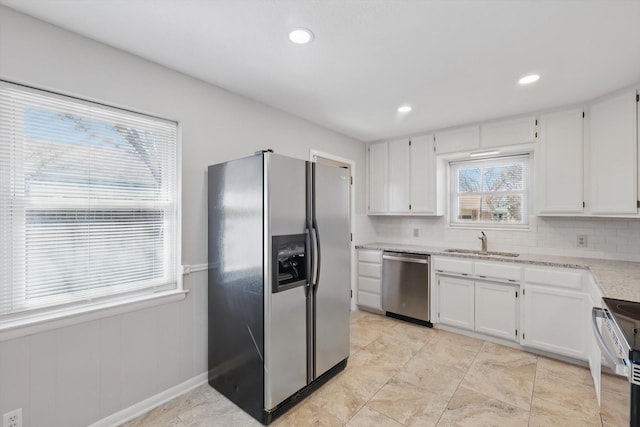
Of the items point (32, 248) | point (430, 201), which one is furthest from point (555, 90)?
point (32, 248)

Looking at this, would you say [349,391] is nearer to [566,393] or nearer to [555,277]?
[566,393]

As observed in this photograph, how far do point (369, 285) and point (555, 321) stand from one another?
6.60ft

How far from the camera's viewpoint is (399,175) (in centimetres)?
Result: 415

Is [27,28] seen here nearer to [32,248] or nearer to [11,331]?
[32,248]

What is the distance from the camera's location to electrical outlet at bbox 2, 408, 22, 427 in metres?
1.54

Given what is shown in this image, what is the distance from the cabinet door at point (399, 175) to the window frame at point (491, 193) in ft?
1.88

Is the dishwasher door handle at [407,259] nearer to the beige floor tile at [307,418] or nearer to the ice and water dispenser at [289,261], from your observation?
the ice and water dispenser at [289,261]

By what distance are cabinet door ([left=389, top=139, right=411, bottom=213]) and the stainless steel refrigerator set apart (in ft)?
6.17

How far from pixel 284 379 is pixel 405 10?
7.84 feet

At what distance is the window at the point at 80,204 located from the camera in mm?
1601

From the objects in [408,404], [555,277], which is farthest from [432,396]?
[555,277]

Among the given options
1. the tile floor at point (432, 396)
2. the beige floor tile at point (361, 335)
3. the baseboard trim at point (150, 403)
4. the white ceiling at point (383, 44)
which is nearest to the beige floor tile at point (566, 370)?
the tile floor at point (432, 396)

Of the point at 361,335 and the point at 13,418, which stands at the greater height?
the point at 13,418

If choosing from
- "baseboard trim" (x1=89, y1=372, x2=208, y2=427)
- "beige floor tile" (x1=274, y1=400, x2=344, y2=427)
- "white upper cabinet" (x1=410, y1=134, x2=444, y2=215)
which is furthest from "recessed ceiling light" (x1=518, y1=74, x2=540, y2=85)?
"baseboard trim" (x1=89, y1=372, x2=208, y2=427)
